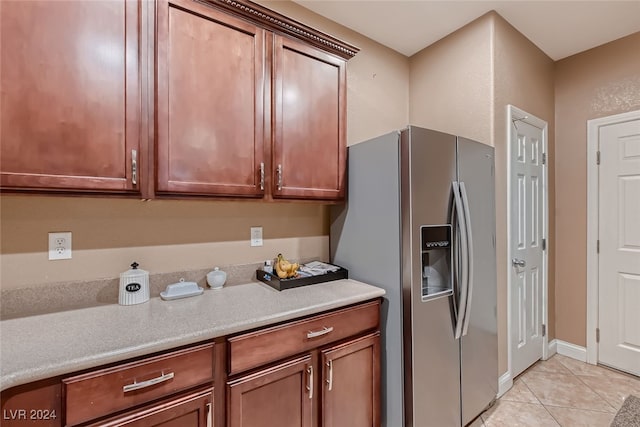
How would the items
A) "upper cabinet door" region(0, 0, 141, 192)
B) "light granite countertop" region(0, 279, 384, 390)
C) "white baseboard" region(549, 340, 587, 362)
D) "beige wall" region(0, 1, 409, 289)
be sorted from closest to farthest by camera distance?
1. "light granite countertop" region(0, 279, 384, 390)
2. "upper cabinet door" region(0, 0, 141, 192)
3. "beige wall" region(0, 1, 409, 289)
4. "white baseboard" region(549, 340, 587, 362)

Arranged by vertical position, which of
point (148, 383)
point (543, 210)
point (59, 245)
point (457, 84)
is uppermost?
point (457, 84)

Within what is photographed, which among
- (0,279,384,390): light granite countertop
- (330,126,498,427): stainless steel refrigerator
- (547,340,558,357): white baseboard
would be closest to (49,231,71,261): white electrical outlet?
(0,279,384,390): light granite countertop

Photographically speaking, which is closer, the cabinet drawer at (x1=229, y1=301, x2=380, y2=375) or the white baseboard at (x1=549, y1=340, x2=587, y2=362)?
the cabinet drawer at (x1=229, y1=301, x2=380, y2=375)

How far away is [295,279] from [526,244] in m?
2.05

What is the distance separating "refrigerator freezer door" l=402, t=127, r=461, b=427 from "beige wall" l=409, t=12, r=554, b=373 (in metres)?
0.74

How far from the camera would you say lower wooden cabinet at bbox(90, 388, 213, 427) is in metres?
0.98

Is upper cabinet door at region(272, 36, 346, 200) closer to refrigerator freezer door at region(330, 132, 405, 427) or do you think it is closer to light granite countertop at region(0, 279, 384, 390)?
refrigerator freezer door at region(330, 132, 405, 427)

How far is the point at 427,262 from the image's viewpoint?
1.69 metres

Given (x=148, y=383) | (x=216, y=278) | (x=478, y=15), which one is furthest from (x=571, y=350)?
(x=148, y=383)

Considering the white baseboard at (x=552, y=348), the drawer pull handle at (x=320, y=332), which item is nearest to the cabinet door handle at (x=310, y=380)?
the drawer pull handle at (x=320, y=332)

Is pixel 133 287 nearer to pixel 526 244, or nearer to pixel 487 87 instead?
pixel 487 87

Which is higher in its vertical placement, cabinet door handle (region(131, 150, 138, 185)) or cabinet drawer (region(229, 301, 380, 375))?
cabinet door handle (region(131, 150, 138, 185))

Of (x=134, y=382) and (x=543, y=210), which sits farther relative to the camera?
(x=543, y=210)

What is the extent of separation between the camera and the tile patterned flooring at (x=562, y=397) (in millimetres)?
1933
